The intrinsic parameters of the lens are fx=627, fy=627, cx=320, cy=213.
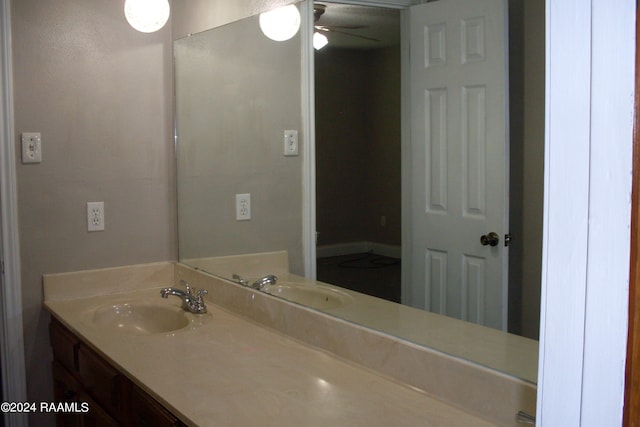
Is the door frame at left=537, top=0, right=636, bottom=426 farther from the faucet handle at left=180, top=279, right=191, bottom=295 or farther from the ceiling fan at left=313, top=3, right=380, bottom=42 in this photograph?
the faucet handle at left=180, top=279, right=191, bottom=295

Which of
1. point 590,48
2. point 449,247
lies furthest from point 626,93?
point 449,247

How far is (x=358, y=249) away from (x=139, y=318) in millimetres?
1129

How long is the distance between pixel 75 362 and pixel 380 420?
4.28 ft

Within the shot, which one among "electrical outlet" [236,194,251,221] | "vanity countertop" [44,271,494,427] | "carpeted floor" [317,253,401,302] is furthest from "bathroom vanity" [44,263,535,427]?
"electrical outlet" [236,194,251,221]

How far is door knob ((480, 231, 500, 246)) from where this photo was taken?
1333 millimetres

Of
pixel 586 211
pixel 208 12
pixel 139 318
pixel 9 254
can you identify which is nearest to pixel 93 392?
pixel 139 318

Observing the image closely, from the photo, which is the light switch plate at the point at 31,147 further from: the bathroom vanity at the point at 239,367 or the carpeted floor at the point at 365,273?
the carpeted floor at the point at 365,273

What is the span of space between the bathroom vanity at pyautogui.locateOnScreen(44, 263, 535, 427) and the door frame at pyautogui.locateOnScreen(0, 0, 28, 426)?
0.13 meters

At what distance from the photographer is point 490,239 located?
135cm

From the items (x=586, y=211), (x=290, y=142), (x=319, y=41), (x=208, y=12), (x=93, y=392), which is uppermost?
(x=208, y=12)

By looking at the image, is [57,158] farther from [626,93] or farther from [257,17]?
[626,93]

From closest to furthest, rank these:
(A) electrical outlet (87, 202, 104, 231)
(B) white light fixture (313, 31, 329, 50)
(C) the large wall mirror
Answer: (C) the large wall mirror → (B) white light fixture (313, 31, 329, 50) → (A) electrical outlet (87, 202, 104, 231)

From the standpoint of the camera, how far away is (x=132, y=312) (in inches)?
97.0

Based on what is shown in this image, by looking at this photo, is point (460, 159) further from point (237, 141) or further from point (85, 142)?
point (85, 142)
